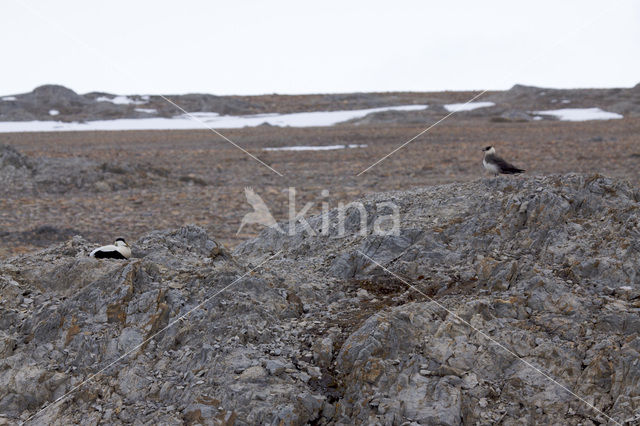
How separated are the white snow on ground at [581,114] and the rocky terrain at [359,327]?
57.3 metres

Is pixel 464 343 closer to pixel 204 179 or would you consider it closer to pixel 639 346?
pixel 639 346

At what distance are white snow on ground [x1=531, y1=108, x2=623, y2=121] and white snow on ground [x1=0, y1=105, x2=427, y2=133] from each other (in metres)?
15.6

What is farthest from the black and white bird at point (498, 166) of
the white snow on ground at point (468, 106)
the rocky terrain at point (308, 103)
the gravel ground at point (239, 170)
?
the white snow on ground at point (468, 106)

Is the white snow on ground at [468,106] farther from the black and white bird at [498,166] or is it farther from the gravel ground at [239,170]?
the black and white bird at [498,166]

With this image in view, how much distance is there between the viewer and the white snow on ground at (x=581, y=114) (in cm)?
6138

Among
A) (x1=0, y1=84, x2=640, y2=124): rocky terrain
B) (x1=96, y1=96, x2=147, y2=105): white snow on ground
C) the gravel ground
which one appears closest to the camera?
the gravel ground

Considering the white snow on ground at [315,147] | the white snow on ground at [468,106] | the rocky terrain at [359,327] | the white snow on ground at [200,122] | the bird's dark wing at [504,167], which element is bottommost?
the white snow on ground at [200,122]

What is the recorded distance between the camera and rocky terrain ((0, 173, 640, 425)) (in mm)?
6105

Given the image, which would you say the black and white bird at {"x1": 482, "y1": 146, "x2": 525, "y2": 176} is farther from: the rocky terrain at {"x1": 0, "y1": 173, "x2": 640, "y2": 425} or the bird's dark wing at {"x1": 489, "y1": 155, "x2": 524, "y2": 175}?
the rocky terrain at {"x1": 0, "y1": 173, "x2": 640, "y2": 425}

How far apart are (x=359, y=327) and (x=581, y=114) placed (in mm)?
64461

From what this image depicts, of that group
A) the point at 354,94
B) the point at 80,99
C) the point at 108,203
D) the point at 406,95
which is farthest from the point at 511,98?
the point at 108,203

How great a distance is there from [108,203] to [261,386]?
17492mm

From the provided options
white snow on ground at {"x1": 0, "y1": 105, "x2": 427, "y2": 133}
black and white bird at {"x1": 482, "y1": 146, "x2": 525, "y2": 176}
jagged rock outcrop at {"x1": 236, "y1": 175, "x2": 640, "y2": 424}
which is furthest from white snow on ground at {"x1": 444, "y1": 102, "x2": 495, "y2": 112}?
jagged rock outcrop at {"x1": 236, "y1": 175, "x2": 640, "y2": 424}

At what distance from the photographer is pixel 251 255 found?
35.4 ft
